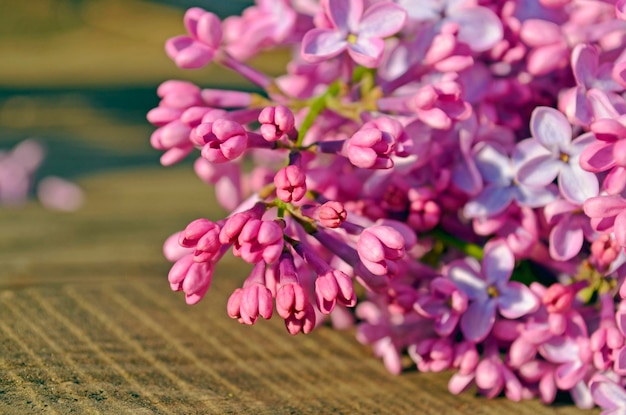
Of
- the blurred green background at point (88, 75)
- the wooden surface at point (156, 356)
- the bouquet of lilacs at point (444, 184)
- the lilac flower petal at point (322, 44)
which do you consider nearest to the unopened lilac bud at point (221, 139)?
the bouquet of lilacs at point (444, 184)

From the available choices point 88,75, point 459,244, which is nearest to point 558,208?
point 459,244

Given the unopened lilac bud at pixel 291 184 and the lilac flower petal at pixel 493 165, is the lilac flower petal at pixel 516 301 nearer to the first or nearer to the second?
the lilac flower petal at pixel 493 165

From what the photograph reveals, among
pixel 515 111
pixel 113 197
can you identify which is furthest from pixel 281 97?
pixel 113 197

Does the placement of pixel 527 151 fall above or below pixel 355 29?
below

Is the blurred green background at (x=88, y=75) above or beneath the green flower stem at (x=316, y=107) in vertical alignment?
beneath

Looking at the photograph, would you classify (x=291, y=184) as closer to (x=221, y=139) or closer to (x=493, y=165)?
(x=221, y=139)

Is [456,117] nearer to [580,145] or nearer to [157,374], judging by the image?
[580,145]
